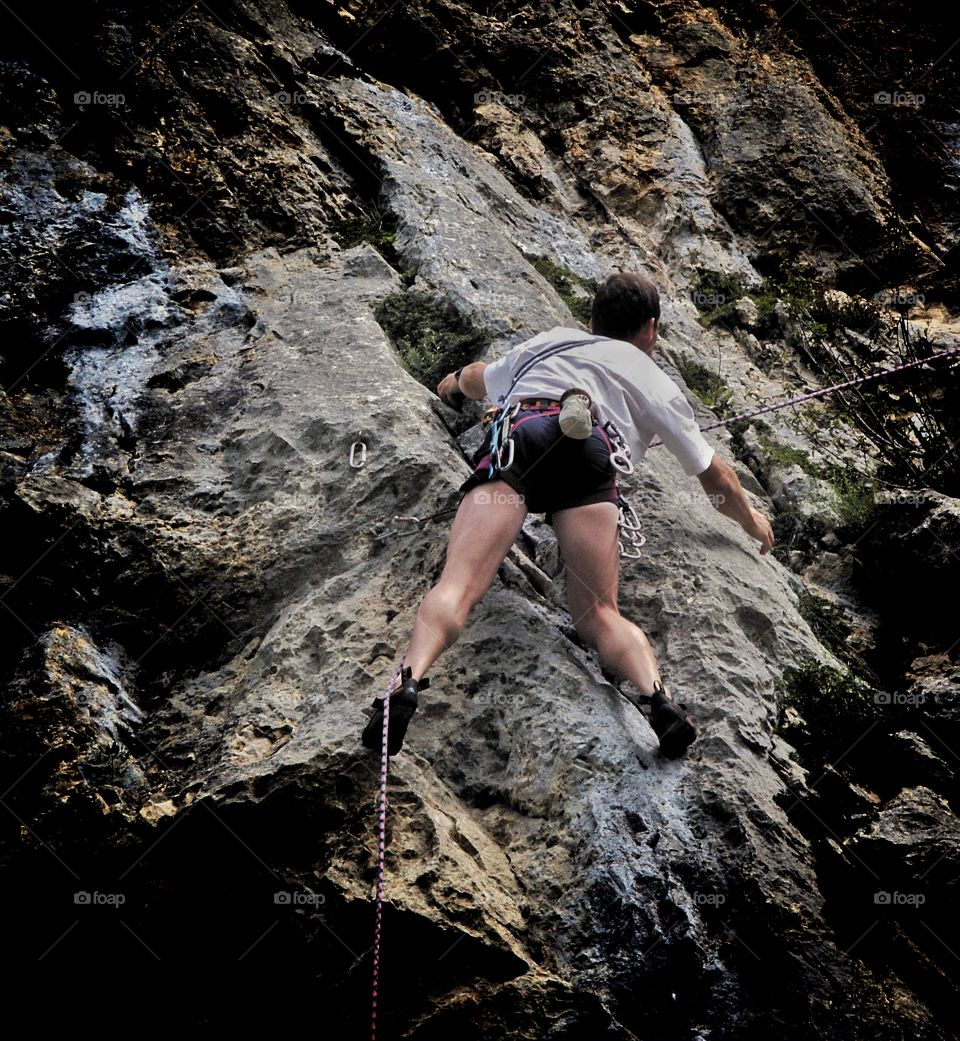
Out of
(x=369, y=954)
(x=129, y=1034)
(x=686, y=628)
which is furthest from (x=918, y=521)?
(x=129, y=1034)

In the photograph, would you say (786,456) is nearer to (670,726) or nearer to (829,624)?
(829,624)

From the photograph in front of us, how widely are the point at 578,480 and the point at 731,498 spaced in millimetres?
1034

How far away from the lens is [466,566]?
3.70m

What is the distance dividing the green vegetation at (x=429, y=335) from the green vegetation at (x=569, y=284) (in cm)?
134

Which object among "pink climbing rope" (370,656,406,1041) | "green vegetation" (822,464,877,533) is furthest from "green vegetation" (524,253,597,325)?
"pink climbing rope" (370,656,406,1041)

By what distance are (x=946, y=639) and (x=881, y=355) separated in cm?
352

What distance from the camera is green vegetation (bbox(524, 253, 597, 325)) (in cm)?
698

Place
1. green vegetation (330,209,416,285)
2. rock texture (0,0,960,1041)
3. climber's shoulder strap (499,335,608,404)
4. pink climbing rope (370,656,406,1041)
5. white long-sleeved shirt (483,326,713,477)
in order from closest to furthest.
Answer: pink climbing rope (370,656,406,1041)
rock texture (0,0,960,1041)
white long-sleeved shirt (483,326,713,477)
climber's shoulder strap (499,335,608,404)
green vegetation (330,209,416,285)

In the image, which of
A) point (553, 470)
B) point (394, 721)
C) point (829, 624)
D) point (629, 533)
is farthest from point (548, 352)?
point (829, 624)

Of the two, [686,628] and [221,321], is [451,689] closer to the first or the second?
[686,628]

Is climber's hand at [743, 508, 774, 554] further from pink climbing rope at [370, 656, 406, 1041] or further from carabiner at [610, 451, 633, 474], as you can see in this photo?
pink climbing rope at [370, 656, 406, 1041]

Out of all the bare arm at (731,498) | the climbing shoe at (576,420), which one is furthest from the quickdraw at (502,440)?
the bare arm at (731,498)

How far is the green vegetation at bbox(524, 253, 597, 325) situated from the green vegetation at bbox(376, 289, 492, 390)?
1.34 metres

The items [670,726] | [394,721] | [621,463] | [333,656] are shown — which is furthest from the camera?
[621,463]
